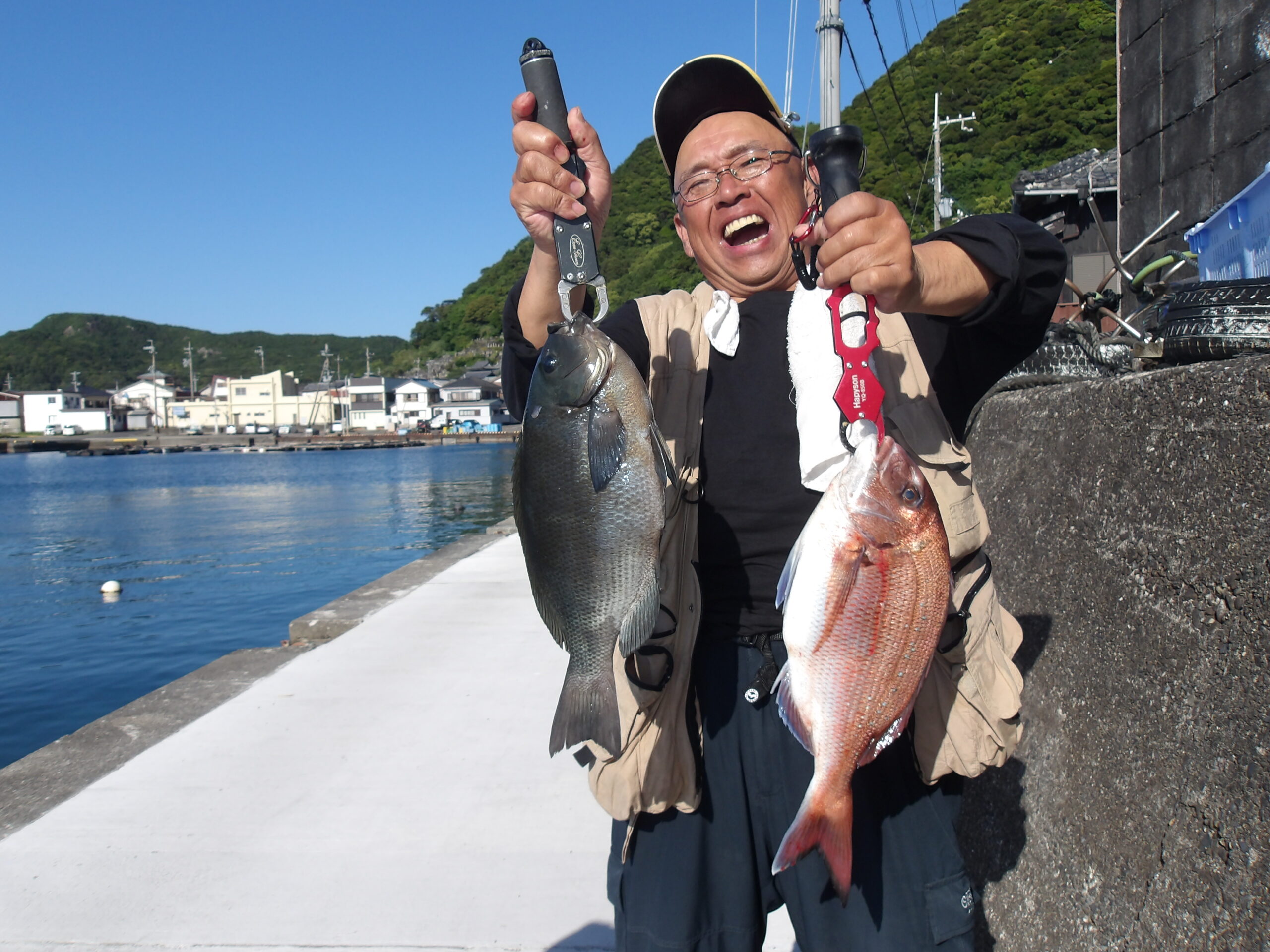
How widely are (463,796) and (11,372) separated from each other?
7365 inches

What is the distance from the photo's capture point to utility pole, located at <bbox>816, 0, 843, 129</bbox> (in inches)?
352

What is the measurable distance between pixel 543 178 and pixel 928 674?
136 centimetres

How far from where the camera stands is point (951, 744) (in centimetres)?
178

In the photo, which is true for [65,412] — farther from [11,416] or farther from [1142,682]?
[1142,682]

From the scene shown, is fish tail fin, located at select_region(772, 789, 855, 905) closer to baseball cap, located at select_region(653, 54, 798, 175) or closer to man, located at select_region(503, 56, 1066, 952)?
man, located at select_region(503, 56, 1066, 952)

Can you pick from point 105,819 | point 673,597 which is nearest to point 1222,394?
point 673,597

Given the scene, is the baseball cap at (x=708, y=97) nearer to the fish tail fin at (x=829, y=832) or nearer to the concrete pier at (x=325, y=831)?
the fish tail fin at (x=829, y=832)

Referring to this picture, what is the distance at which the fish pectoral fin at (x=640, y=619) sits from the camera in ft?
5.29

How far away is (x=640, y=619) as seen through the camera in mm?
1616

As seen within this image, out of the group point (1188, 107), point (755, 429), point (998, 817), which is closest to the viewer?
point (755, 429)

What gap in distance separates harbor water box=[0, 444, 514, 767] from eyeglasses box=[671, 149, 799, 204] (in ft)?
27.6

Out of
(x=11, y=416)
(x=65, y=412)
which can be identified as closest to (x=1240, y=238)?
(x=65, y=412)

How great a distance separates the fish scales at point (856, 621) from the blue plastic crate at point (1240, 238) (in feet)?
6.38

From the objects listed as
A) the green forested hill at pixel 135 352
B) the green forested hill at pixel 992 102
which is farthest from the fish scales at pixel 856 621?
the green forested hill at pixel 135 352
